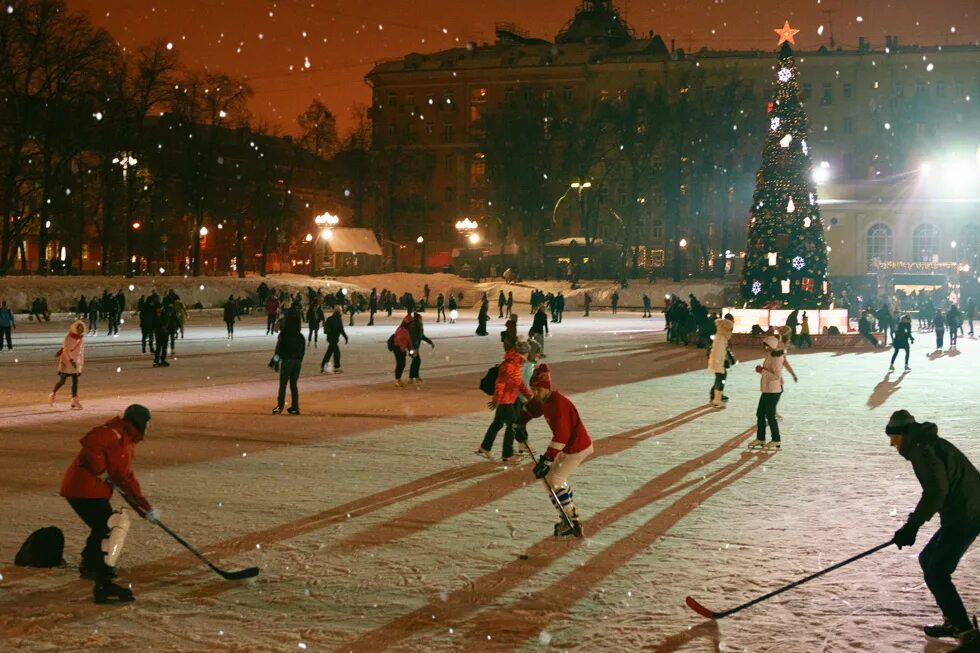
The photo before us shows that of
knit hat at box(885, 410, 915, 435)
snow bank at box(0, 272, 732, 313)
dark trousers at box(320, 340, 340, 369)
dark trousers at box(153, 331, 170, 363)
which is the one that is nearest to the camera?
knit hat at box(885, 410, 915, 435)

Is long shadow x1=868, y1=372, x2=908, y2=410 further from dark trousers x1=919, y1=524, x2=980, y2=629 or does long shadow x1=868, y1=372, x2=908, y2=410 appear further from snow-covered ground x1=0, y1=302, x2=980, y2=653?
dark trousers x1=919, y1=524, x2=980, y2=629

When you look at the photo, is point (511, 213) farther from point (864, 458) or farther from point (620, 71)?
point (864, 458)

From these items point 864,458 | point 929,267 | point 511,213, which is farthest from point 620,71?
point 864,458

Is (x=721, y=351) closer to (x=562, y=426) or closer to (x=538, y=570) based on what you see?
(x=562, y=426)

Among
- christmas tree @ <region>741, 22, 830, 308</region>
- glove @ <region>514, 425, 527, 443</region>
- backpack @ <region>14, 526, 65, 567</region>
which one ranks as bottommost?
backpack @ <region>14, 526, 65, 567</region>

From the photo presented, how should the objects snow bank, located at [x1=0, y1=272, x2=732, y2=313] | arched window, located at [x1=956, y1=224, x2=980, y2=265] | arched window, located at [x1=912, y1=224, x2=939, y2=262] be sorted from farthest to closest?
1. arched window, located at [x1=912, y1=224, x2=939, y2=262]
2. arched window, located at [x1=956, y1=224, x2=980, y2=265]
3. snow bank, located at [x1=0, y1=272, x2=732, y2=313]

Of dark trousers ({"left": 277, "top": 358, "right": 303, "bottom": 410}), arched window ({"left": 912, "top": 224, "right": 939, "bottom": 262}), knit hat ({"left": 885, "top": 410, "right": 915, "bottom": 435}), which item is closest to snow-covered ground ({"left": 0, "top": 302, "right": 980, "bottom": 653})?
dark trousers ({"left": 277, "top": 358, "right": 303, "bottom": 410})

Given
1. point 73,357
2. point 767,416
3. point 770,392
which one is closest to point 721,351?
point 770,392

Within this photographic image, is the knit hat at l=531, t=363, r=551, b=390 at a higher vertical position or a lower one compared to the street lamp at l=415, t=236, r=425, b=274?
lower

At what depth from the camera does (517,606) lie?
6371mm

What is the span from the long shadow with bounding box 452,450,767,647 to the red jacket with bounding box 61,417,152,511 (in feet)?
6.98

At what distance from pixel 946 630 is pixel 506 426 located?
6.23 metres

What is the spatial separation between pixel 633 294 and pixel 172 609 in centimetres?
5783

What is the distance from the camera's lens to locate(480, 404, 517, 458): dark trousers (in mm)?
11336
